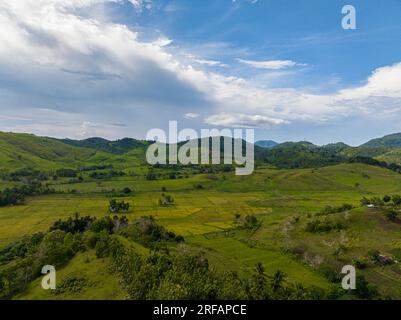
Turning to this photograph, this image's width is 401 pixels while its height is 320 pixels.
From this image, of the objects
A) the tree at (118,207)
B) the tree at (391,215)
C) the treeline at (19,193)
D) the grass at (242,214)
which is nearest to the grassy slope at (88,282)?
the grass at (242,214)

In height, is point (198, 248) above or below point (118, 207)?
below

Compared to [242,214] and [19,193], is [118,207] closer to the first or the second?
[242,214]

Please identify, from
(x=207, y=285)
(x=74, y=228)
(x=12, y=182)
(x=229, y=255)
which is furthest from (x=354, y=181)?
(x=12, y=182)

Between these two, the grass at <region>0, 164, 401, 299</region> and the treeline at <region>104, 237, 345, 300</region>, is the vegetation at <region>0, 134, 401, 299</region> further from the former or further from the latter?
the grass at <region>0, 164, 401, 299</region>

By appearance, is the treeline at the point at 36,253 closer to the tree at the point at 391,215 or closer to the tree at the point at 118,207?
the tree at the point at 118,207

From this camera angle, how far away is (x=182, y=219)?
108 meters

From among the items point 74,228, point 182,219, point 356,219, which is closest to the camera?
point 356,219

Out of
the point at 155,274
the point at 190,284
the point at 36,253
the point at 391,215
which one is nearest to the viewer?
the point at 190,284

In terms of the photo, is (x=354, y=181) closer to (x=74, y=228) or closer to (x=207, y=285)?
(x=74, y=228)

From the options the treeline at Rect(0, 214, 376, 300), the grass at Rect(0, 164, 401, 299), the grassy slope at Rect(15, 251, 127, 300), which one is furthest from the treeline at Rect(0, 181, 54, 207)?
the grassy slope at Rect(15, 251, 127, 300)

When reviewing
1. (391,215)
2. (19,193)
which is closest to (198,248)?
(391,215)

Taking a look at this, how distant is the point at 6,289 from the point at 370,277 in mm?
59464
